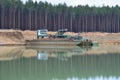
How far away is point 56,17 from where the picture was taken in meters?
99.2

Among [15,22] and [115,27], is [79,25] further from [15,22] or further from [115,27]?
[15,22]

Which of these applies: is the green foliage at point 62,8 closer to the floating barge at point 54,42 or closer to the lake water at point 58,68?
the floating barge at point 54,42

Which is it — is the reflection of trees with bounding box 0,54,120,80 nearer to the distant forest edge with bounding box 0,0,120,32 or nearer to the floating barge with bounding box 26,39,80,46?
the floating barge with bounding box 26,39,80,46

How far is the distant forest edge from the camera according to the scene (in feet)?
289

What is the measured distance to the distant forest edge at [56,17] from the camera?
88.1m

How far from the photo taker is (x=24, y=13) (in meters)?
92.1

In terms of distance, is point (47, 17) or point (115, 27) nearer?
point (47, 17)

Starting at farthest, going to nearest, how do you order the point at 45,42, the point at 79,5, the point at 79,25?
the point at 79,5 < the point at 79,25 < the point at 45,42

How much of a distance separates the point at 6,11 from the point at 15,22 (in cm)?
399

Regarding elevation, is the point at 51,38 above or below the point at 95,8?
below

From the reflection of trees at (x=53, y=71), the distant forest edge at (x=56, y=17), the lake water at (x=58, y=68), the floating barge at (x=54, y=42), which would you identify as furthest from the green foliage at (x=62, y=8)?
the reflection of trees at (x=53, y=71)

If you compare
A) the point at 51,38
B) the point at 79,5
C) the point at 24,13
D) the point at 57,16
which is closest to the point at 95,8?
the point at 79,5

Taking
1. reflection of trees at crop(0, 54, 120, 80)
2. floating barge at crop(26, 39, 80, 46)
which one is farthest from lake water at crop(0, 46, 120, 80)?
floating barge at crop(26, 39, 80, 46)

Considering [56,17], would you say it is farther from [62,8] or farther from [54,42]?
[54,42]
